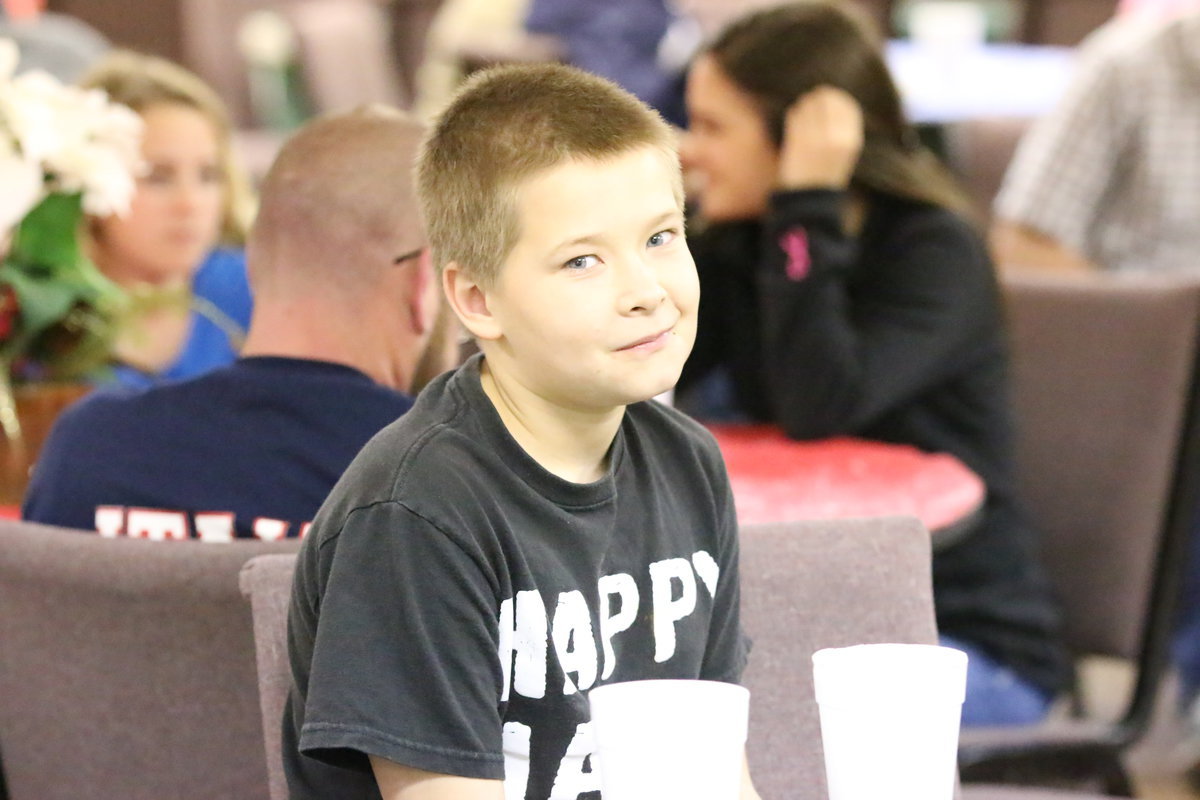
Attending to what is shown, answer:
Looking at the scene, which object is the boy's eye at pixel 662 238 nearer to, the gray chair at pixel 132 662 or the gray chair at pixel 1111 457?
the gray chair at pixel 132 662

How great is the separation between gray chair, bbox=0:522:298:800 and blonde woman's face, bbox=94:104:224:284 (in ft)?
4.44

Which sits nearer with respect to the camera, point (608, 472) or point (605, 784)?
point (605, 784)

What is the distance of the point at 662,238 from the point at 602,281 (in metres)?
0.06

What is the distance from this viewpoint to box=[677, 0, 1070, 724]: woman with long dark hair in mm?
2105

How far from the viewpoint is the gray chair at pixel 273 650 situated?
105cm

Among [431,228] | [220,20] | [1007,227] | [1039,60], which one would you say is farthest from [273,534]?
[220,20]

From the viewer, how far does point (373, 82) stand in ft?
21.9

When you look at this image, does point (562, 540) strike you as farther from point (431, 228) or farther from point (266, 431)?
point (266, 431)

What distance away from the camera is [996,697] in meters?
2.03

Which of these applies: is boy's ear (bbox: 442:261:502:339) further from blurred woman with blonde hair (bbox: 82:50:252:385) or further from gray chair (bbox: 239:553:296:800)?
blurred woman with blonde hair (bbox: 82:50:252:385)

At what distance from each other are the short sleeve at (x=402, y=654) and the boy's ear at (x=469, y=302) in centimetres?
14

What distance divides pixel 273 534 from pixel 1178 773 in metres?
2.00

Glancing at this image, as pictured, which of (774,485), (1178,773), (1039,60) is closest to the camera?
(774,485)

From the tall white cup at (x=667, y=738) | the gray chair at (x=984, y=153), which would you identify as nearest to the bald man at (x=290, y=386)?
the tall white cup at (x=667, y=738)
